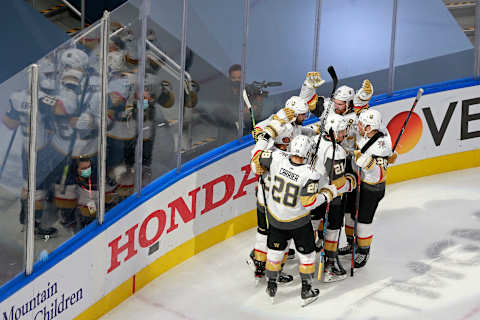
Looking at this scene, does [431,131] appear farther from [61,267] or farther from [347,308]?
[61,267]

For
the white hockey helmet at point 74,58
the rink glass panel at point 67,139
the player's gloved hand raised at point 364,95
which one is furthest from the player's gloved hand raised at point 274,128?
the white hockey helmet at point 74,58

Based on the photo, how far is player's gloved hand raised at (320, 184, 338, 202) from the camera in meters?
5.63

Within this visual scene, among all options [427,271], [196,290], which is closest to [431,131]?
[427,271]

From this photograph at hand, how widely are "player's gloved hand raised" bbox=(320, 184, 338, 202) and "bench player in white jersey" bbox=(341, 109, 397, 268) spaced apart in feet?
1.56

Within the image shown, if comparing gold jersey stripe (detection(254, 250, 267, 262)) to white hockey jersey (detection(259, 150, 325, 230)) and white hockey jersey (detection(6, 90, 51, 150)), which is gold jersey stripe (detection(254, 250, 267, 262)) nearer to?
white hockey jersey (detection(259, 150, 325, 230))

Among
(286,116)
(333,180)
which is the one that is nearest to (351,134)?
(333,180)

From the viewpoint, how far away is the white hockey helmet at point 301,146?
539 centimetres

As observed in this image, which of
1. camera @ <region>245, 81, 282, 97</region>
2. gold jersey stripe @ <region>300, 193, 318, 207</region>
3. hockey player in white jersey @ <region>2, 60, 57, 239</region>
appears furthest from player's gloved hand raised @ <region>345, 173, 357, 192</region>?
hockey player in white jersey @ <region>2, 60, 57, 239</region>

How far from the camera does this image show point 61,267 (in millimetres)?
5121

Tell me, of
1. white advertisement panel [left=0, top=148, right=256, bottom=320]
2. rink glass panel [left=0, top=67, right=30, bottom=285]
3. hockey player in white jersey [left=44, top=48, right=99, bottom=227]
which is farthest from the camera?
white advertisement panel [left=0, top=148, right=256, bottom=320]

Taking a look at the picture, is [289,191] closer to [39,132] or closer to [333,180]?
[333,180]

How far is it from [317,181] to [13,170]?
2.11 m

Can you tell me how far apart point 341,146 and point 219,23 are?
5.07ft

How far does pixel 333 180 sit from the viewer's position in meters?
5.95
